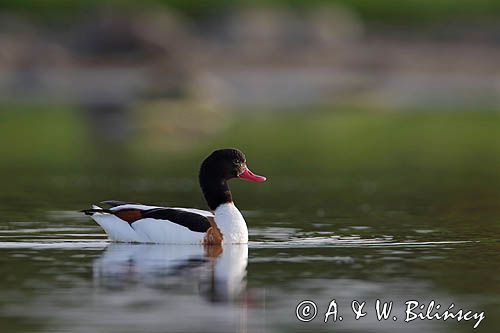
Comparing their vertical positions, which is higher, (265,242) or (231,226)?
(231,226)

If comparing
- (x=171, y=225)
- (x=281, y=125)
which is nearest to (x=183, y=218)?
(x=171, y=225)

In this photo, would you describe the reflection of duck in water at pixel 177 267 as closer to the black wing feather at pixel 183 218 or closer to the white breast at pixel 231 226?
the white breast at pixel 231 226

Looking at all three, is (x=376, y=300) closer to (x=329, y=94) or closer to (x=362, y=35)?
(x=329, y=94)

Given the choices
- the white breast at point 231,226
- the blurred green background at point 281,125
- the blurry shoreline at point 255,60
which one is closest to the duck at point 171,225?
the white breast at point 231,226

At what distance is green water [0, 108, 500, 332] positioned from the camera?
36.9 feet

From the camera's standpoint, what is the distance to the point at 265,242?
14.9 m

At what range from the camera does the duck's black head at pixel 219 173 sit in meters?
14.9

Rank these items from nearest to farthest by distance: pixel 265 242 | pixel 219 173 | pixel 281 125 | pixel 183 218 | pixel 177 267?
pixel 177 267 → pixel 183 218 → pixel 265 242 → pixel 219 173 → pixel 281 125

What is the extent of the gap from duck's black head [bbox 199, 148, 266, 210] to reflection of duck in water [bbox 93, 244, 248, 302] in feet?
1.94

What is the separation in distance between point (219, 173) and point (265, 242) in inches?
29.8

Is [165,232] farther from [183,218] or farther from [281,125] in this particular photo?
[281,125]

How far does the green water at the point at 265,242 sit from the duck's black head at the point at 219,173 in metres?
0.51

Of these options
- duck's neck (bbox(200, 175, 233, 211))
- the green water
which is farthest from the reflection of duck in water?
duck's neck (bbox(200, 175, 233, 211))

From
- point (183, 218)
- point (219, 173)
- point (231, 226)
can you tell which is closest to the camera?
point (183, 218)
